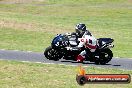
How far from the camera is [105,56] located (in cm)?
2039

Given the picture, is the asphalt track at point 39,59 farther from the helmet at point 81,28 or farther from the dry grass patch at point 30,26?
the dry grass patch at point 30,26

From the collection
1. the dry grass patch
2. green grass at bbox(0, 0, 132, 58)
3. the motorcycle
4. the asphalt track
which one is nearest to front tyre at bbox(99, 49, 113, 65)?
the motorcycle

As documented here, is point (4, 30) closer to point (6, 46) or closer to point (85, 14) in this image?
point (6, 46)

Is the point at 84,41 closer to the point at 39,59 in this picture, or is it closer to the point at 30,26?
the point at 39,59

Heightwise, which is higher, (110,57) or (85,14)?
(110,57)

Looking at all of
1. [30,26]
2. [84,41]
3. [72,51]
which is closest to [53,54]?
[72,51]

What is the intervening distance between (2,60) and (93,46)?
452 cm

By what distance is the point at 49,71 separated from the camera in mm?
17250

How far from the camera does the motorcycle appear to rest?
20281mm

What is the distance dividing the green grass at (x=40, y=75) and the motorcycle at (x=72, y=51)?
65.4 inches

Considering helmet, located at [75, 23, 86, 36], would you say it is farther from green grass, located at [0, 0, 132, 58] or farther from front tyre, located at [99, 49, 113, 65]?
green grass, located at [0, 0, 132, 58]

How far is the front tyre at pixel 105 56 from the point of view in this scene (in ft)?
66.5

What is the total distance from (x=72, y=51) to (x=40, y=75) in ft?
14.7

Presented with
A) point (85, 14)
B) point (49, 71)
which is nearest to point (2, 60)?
point (49, 71)
